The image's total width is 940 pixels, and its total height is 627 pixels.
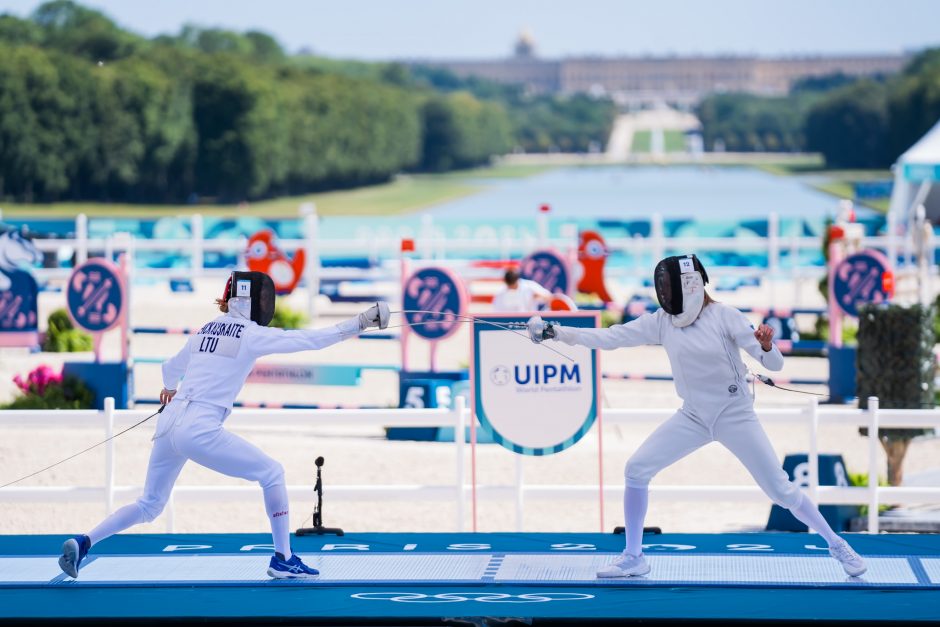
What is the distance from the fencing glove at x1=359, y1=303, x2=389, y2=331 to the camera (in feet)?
28.7

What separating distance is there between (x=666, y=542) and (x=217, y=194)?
236 ft

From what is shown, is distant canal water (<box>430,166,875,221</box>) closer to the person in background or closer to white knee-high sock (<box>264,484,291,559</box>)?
the person in background

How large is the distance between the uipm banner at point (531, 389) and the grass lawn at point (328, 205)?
45.6 m

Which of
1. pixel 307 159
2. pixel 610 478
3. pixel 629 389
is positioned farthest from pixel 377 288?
pixel 307 159

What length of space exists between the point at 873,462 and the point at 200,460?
4.45 metres

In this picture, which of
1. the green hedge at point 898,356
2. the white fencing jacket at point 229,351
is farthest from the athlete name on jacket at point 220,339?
the green hedge at point 898,356

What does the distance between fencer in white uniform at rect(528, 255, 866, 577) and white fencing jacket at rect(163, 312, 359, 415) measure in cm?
124

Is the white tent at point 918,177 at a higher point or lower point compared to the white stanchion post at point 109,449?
higher

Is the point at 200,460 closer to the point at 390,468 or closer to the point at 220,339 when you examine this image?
the point at 220,339

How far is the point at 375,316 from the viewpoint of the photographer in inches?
346

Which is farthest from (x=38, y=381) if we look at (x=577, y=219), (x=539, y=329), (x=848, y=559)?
(x=577, y=219)

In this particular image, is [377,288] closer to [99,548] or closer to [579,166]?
[99,548]

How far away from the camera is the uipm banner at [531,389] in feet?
36.5

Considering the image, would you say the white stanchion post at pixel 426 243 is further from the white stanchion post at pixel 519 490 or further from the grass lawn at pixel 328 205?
the grass lawn at pixel 328 205
